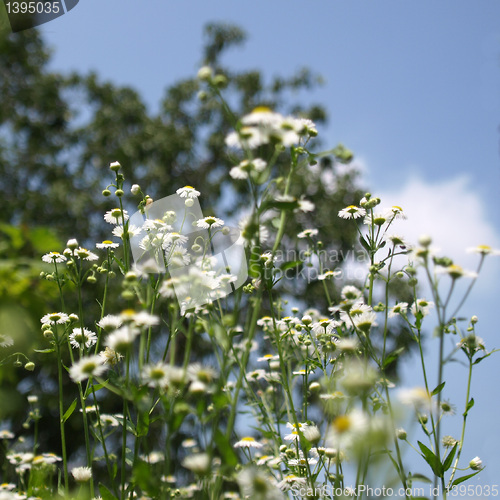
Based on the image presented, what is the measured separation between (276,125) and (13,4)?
186 inches

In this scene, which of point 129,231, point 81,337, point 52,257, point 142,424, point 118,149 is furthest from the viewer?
point 118,149

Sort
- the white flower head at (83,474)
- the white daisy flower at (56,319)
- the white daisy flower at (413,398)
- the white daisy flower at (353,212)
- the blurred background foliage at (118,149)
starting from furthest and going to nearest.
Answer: the blurred background foliage at (118,149)
the white daisy flower at (353,212)
the white daisy flower at (56,319)
the white flower head at (83,474)
the white daisy flower at (413,398)

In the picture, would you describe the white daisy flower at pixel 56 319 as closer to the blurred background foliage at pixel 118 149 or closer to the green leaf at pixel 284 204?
the green leaf at pixel 284 204

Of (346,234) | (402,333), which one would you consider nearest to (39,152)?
(346,234)

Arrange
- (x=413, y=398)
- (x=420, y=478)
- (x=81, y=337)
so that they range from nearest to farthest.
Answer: (x=413, y=398) → (x=420, y=478) → (x=81, y=337)

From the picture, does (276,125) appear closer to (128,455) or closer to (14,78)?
(128,455)

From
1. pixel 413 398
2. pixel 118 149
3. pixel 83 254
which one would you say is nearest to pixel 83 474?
pixel 83 254

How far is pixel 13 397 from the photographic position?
0.84 metres

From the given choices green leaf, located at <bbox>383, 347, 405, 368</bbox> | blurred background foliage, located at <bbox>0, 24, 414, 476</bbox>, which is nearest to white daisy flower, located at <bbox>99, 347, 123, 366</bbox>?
green leaf, located at <bbox>383, 347, 405, 368</bbox>

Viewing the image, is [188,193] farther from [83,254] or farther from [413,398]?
[413,398]

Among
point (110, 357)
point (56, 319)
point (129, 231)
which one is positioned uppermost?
point (129, 231)

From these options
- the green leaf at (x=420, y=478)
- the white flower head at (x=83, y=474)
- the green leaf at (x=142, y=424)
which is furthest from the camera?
the white flower head at (x=83, y=474)

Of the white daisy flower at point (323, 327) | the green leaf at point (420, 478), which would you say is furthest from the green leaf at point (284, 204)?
the white daisy flower at point (323, 327)

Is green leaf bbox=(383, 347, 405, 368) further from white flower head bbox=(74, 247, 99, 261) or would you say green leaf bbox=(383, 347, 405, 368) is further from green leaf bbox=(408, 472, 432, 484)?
white flower head bbox=(74, 247, 99, 261)
